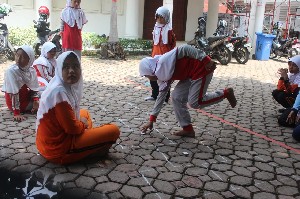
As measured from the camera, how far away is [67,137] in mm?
3162

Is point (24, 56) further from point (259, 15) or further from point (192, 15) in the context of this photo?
point (192, 15)

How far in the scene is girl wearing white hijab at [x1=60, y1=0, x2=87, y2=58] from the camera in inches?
267

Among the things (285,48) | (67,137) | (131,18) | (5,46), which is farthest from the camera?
(285,48)

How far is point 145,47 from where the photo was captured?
41.9 feet

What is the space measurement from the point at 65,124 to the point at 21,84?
6.77ft

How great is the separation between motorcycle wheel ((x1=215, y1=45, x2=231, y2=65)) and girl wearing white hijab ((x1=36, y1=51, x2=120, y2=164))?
8.76 meters

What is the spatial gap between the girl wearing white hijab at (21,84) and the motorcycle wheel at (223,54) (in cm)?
781

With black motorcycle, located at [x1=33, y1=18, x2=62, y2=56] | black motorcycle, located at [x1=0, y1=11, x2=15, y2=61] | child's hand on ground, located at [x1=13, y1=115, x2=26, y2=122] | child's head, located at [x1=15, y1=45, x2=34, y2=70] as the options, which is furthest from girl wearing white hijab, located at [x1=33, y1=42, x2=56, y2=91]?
black motorcycle, located at [x1=33, y1=18, x2=62, y2=56]

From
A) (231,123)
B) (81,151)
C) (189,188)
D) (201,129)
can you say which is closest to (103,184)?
(81,151)

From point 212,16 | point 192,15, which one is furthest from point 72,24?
point 192,15

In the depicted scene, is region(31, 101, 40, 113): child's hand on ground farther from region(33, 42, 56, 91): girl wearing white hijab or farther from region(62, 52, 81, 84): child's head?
region(62, 52, 81, 84): child's head

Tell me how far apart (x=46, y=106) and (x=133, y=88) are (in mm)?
4202

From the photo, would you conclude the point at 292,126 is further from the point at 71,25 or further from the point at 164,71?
the point at 71,25

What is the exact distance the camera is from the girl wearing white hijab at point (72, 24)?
22.2 ft
